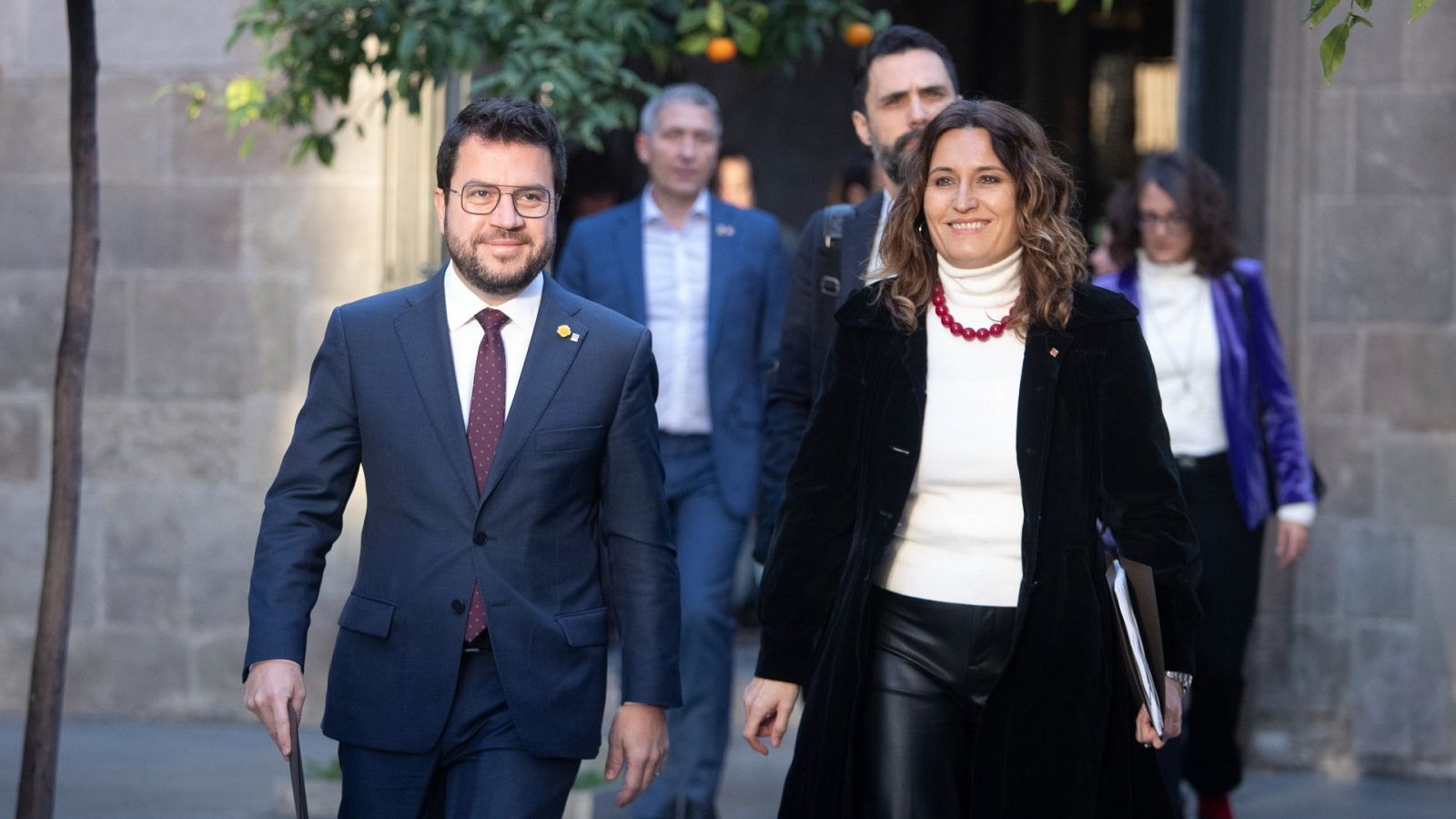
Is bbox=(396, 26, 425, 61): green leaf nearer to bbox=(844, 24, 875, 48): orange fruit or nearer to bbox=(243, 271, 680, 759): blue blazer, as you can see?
bbox=(844, 24, 875, 48): orange fruit

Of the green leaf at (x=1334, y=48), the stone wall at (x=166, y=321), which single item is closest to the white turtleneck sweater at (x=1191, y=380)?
the green leaf at (x=1334, y=48)

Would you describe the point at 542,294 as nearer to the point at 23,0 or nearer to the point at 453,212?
the point at 453,212

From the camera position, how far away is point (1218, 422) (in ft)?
20.1

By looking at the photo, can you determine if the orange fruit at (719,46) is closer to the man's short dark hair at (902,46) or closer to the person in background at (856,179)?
the man's short dark hair at (902,46)

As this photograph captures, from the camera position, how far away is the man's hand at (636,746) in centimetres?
374

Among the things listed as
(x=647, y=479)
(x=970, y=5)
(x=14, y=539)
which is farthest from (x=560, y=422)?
(x=970, y=5)

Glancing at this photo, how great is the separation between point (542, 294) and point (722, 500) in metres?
2.52

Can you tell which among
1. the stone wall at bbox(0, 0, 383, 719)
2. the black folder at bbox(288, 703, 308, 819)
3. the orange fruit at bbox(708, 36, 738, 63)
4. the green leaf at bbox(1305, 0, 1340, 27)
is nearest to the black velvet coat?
the green leaf at bbox(1305, 0, 1340, 27)

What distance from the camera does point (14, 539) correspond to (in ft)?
27.2

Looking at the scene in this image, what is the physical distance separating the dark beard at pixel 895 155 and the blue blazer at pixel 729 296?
1.23 meters

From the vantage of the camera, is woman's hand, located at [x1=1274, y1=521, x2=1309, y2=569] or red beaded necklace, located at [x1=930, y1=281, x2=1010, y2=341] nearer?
red beaded necklace, located at [x1=930, y1=281, x2=1010, y2=341]

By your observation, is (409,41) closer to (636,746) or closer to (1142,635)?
(636,746)

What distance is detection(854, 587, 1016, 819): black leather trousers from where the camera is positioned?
3.81 metres

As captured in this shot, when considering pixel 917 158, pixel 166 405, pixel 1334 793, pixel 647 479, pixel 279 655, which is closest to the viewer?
pixel 279 655
